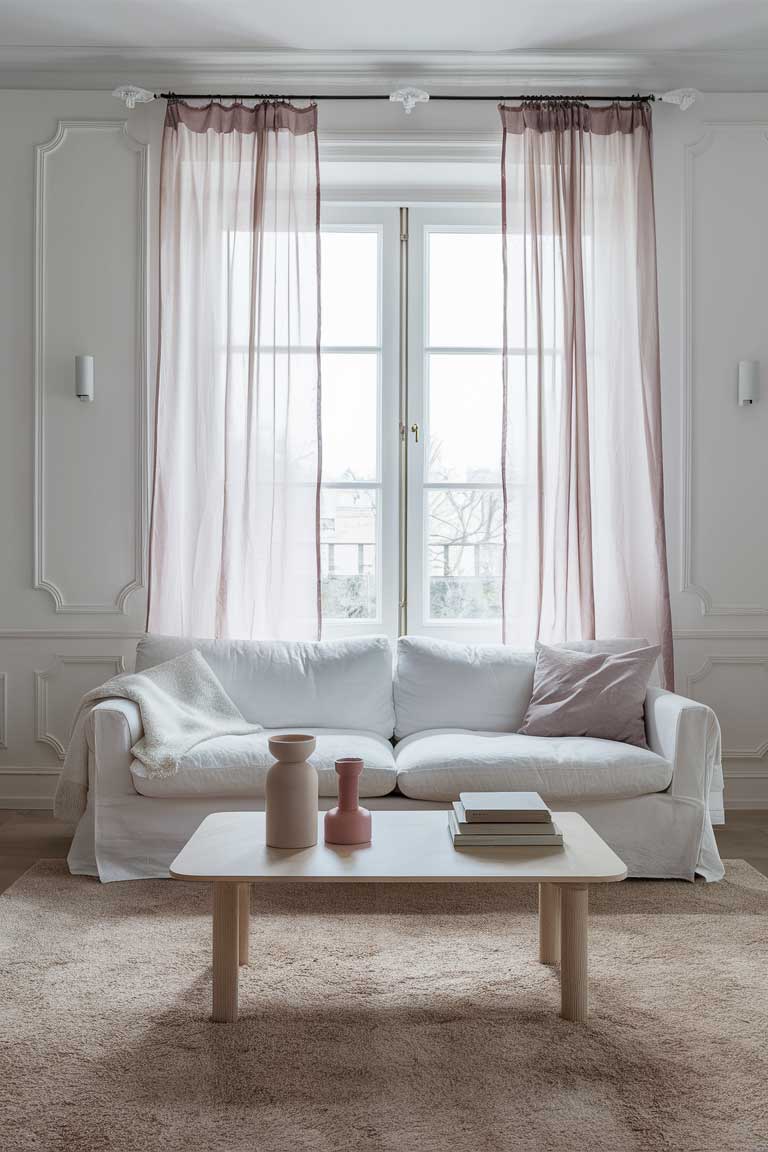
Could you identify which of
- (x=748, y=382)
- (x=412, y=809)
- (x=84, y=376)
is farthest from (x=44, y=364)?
(x=748, y=382)

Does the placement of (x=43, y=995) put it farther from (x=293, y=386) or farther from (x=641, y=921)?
(x=293, y=386)

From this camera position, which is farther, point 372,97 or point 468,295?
point 468,295

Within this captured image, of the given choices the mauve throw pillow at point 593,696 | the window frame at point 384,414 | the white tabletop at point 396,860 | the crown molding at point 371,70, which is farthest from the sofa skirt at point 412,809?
the crown molding at point 371,70

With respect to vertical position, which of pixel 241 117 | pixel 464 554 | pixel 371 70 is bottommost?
pixel 464 554

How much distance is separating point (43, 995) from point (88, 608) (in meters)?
2.01

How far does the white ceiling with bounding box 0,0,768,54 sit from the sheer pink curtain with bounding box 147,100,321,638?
0.95 ft

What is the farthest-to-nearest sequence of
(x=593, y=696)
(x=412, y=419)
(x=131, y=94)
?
(x=412, y=419)
(x=131, y=94)
(x=593, y=696)

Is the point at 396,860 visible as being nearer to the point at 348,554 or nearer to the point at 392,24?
the point at 348,554

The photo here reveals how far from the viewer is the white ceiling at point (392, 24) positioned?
356 centimetres

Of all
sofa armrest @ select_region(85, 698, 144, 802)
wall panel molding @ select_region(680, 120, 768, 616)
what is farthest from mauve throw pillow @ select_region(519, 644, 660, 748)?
sofa armrest @ select_region(85, 698, 144, 802)

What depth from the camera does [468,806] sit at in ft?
7.13

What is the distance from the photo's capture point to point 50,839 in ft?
11.5

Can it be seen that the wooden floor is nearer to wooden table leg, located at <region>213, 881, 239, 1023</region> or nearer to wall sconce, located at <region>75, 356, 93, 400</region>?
wooden table leg, located at <region>213, 881, 239, 1023</region>

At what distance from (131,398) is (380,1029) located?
283 cm
